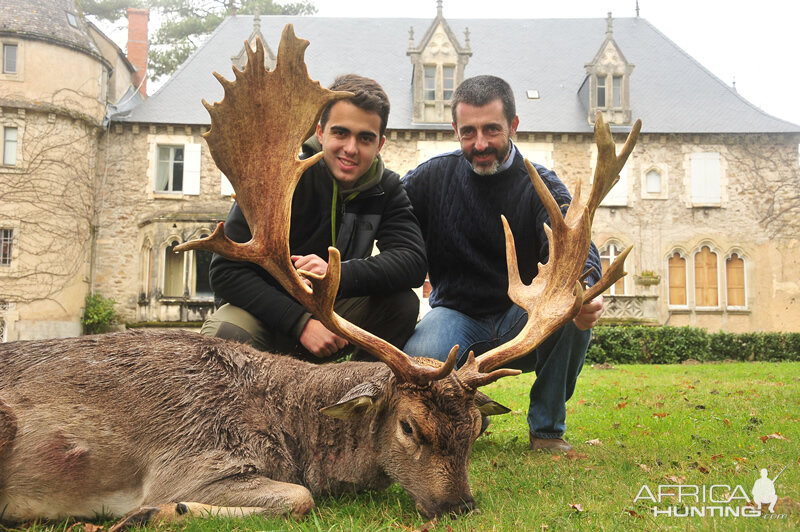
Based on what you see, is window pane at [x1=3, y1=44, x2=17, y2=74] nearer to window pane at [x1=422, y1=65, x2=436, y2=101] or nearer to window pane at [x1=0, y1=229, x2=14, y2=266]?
window pane at [x1=0, y1=229, x2=14, y2=266]

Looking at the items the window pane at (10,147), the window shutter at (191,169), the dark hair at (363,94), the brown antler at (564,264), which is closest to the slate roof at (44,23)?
the window pane at (10,147)

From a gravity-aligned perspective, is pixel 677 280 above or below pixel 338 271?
above

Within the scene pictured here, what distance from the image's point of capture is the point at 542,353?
5.19m

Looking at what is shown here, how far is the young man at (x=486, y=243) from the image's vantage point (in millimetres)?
5168

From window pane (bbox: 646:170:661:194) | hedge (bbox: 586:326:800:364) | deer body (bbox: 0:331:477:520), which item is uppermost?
window pane (bbox: 646:170:661:194)

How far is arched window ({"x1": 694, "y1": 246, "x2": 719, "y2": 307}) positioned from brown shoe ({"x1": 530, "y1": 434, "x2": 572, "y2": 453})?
23.9m

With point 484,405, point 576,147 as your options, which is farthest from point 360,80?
point 576,147

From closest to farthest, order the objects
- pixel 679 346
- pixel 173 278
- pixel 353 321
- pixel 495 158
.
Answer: pixel 353 321 → pixel 495 158 → pixel 679 346 → pixel 173 278

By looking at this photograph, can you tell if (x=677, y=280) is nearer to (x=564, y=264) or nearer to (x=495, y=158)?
(x=495, y=158)

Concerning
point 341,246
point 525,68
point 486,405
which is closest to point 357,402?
point 486,405

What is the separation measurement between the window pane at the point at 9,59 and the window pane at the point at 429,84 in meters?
15.7

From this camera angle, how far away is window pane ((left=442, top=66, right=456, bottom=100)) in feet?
88.3

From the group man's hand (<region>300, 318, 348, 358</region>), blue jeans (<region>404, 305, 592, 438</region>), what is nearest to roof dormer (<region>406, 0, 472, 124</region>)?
blue jeans (<region>404, 305, 592, 438</region>)

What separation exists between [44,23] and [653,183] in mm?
25036
